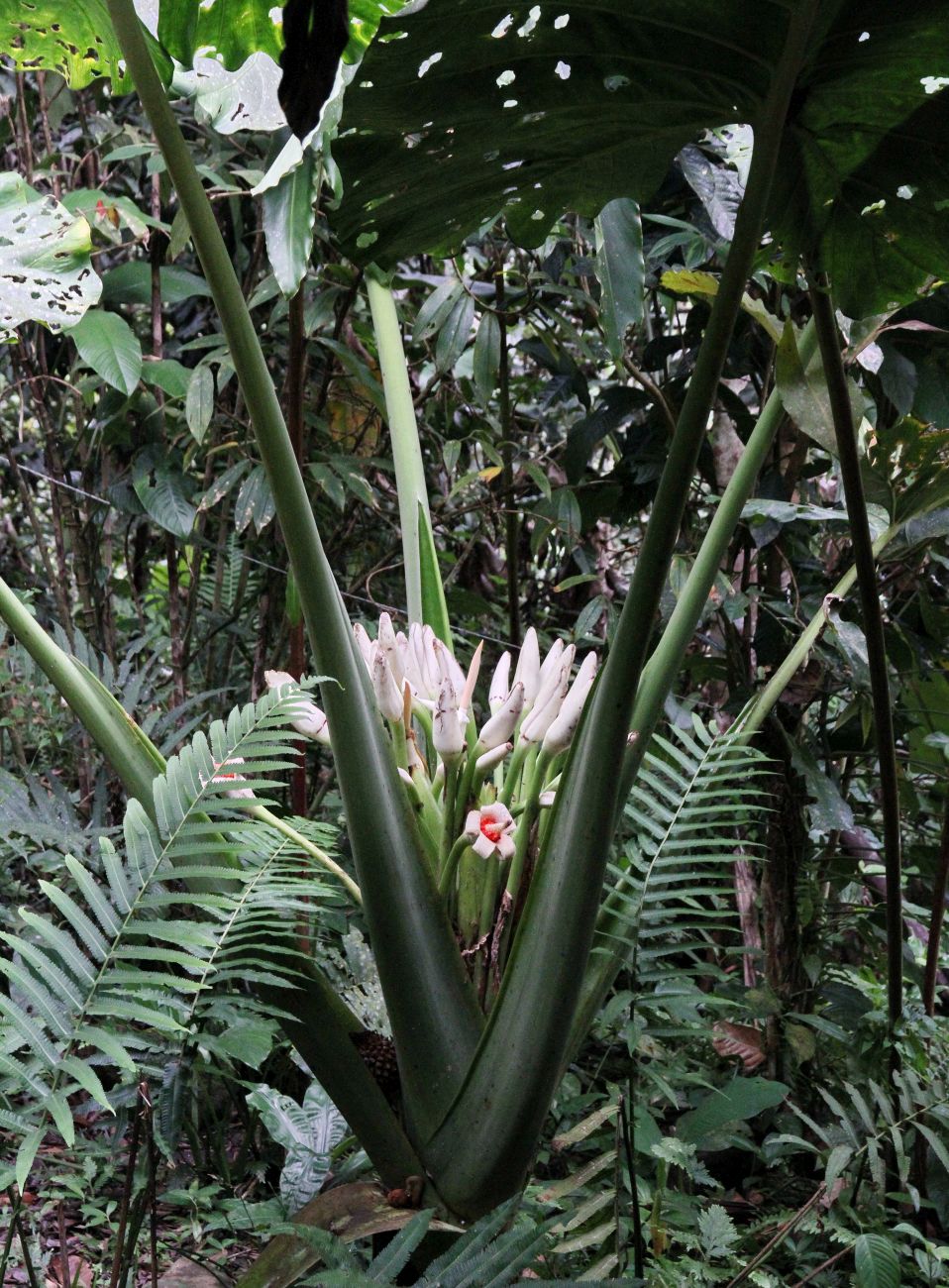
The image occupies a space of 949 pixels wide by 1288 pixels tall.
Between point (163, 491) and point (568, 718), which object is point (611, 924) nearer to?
point (568, 718)

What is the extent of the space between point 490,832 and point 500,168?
60 centimetres

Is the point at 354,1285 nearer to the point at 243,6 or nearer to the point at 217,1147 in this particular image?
the point at 217,1147

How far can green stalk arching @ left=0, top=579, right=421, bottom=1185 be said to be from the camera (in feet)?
2.64

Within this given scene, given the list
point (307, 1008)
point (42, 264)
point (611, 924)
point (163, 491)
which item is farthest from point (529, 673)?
point (163, 491)

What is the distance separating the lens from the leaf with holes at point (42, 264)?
1075 millimetres

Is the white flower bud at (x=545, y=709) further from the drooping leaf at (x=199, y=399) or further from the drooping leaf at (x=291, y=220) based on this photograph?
the drooping leaf at (x=199, y=399)

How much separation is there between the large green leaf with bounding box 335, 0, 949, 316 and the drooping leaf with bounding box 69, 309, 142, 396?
0.56 metres

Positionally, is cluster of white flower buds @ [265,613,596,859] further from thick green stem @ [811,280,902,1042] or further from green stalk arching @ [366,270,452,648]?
thick green stem @ [811,280,902,1042]

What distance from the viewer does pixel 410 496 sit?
1178mm

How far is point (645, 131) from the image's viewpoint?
0.89 meters

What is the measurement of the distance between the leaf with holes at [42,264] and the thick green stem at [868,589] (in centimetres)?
75

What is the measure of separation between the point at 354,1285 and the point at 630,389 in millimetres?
1374

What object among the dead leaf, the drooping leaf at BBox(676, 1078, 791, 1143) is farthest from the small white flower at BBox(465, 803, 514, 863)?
the dead leaf

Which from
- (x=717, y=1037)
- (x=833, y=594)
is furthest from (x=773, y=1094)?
(x=833, y=594)
